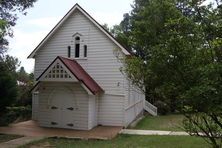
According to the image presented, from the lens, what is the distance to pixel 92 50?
874 inches

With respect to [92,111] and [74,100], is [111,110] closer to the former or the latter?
[92,111]

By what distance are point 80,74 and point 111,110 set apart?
3112 millimetres

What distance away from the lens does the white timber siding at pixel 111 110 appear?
70.6 feet

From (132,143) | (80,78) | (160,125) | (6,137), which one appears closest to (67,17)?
(80,78)

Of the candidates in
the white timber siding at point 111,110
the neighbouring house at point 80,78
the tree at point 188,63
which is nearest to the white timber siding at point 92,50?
the neighbouring house at point 80,78

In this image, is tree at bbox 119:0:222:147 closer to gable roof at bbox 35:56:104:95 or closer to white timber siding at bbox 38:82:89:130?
gable roof at bbox 35:56:104:95

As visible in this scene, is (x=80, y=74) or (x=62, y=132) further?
(x=80, y=74)

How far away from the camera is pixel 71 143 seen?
16.2 meters

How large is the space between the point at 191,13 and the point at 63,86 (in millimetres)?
12962

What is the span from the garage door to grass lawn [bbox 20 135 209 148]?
3.67 metres

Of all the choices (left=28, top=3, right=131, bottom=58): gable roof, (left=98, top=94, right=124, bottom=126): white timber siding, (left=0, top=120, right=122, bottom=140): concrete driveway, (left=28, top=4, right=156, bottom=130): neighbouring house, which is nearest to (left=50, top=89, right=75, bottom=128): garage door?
(left=28, top=4, right=156, bottom=130): neighbouring house

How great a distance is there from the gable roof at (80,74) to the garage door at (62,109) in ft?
4.31

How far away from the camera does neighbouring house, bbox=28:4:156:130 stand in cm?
2034

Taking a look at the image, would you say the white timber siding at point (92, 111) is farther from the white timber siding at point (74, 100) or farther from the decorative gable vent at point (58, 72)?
the decorative gable vent at point (58, 72)
